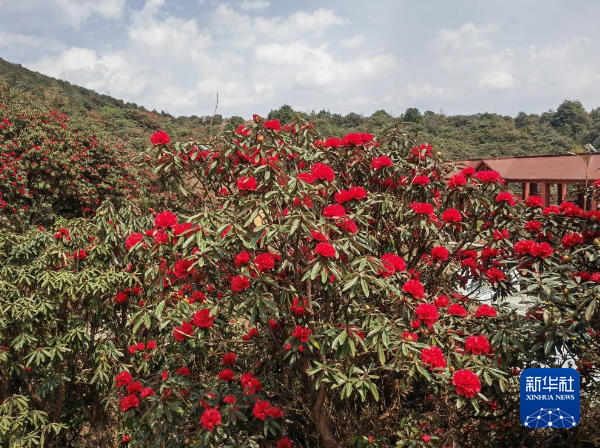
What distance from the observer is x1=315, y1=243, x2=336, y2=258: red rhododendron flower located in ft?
5.50

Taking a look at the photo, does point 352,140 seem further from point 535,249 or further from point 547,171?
point 547,171

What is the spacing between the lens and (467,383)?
1.80 meters

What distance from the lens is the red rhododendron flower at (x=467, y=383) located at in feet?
5.87

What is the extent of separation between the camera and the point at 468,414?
2.44 metres

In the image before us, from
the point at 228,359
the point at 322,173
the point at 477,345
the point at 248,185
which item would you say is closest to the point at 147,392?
the point at 228,359

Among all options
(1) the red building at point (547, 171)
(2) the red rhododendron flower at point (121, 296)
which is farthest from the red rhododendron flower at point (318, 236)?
(1) the red building at point (547, 171)

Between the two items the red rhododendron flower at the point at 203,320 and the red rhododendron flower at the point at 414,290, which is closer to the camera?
the red rhododendron flower at the point at 414,290

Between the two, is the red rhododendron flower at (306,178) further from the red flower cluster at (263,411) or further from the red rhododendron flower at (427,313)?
the red flower cluster at (263,411)

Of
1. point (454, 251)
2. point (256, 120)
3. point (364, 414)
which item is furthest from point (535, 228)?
point (256, 120)

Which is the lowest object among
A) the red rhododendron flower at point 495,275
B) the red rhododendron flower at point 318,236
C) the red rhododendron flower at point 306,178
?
the red rhododendron flower at point 495,275

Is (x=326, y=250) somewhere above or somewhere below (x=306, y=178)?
below

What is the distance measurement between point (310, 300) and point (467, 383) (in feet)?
2.70

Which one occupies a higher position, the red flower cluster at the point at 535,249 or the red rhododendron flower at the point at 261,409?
the red flower cluster at the point at 535,249

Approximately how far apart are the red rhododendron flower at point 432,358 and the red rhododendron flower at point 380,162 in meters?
1.21
